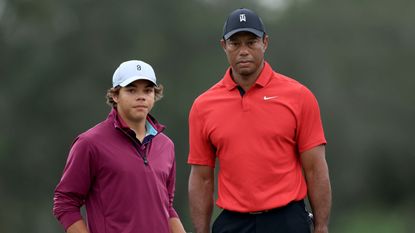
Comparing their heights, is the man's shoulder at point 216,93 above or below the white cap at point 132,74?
below

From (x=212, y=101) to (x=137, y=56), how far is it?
2812 centimetres

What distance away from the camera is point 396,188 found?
38.8 m

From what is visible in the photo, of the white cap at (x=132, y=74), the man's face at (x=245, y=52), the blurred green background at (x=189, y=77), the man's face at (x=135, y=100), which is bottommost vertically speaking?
the man's face at (x=135, y=100)

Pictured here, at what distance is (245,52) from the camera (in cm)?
782

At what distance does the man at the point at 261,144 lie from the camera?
772 cm

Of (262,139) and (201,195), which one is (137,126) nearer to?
(262,139)

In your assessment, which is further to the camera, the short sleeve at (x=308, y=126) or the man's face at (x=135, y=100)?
the short sleeve at (x=308, y=126)

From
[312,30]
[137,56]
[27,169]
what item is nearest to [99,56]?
[137,56]

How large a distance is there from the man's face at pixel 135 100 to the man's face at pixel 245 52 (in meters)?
0.73

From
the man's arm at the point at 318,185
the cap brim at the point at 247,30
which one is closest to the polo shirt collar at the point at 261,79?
the cap brim at the point at 247,30

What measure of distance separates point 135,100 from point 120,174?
430mm

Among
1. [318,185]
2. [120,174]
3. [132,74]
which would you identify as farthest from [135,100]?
[318,185]

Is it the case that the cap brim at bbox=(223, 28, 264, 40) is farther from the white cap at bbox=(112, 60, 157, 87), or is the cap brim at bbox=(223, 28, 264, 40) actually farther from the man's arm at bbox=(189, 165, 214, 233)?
the man's arm at bbox=(189, 165, 214, 233)

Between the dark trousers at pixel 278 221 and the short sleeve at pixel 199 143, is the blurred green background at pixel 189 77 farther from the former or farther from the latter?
the dark trousers at pixel 278 221
